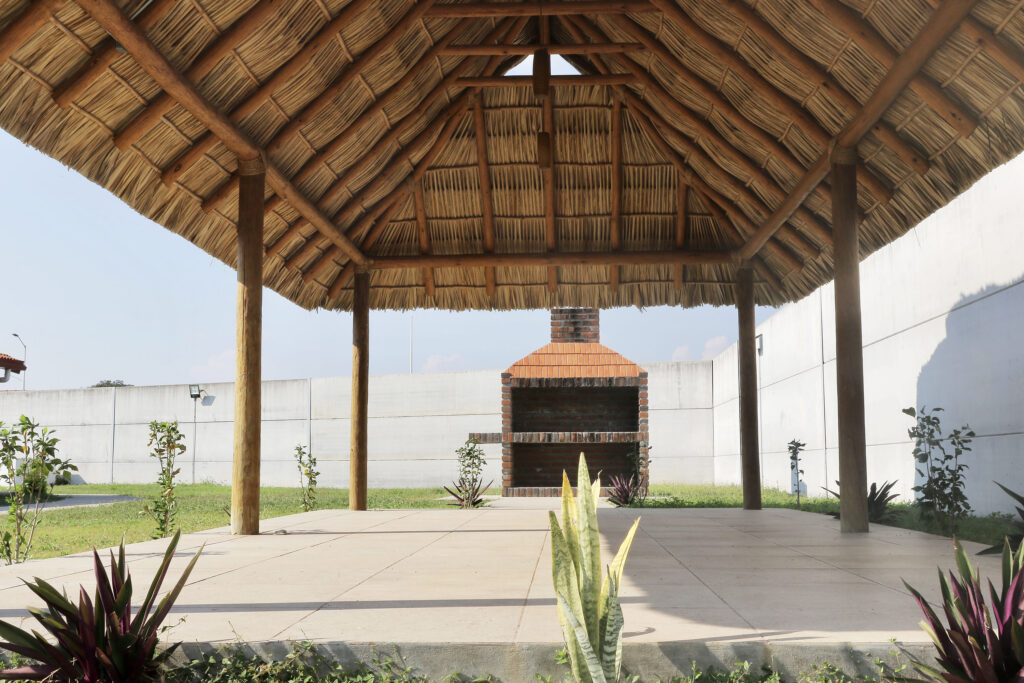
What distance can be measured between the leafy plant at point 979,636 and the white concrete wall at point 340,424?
55.6 ft

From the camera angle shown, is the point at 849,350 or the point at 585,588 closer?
the point at 585,588

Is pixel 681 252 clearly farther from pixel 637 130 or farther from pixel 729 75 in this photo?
pixel 729 75

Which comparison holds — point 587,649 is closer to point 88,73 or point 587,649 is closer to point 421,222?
point 88,73

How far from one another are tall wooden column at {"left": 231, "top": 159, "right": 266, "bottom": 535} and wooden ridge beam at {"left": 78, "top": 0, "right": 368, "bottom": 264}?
49 centimetres

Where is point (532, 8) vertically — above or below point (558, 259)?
above

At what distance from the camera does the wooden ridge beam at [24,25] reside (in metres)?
4.52

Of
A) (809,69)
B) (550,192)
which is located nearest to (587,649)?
(809,69)

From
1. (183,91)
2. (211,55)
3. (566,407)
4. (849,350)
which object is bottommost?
(566,407)

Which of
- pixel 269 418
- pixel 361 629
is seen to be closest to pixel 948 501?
pixel 361 629

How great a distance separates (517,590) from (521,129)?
21.4 ft

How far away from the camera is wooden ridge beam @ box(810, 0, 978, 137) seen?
5.61 meters

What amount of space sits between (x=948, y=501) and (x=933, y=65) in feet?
11.4

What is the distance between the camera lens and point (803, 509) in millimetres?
10062

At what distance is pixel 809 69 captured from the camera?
251 inches
